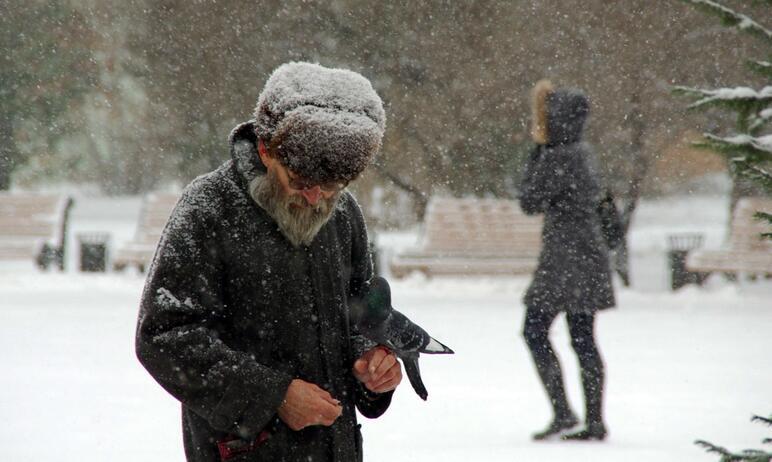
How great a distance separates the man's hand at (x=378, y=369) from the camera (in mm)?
2262

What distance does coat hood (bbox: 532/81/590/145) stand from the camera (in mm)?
5852

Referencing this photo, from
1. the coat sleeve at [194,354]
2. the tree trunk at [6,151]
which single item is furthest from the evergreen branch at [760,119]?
the tree trunk at [6,151]

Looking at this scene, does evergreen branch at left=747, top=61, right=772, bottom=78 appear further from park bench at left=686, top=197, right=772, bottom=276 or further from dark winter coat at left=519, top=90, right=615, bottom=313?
park bench at left=686, top=197, right=772, bottom=276

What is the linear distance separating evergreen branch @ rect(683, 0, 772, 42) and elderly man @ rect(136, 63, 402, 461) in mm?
1098

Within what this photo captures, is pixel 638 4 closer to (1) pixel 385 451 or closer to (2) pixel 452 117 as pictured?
(2) pixel 452 117

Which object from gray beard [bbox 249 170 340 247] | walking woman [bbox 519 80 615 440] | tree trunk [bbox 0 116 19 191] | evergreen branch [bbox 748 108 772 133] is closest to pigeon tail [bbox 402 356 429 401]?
gray beard [bbox 249 170 340 247]

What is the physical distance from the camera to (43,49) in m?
18.7

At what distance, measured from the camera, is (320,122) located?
2068mm

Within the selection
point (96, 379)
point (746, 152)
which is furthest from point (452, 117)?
point (746, 152)

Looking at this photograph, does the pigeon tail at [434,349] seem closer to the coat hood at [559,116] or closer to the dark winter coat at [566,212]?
the dark winter coat at [566,212]

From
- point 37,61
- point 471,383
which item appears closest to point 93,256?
point 37,61

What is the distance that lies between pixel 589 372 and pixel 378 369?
3.63m

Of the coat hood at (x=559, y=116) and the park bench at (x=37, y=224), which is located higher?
the coat hood at (x=559, y=116)

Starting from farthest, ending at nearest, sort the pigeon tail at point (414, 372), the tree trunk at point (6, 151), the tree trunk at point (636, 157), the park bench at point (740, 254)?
1. the tree trunk at point (6, 151)
2. the tree trunk at point (636, 157)
3. the park bench at point (740, 254)
4. the pigeon tail at point (414, 372)
